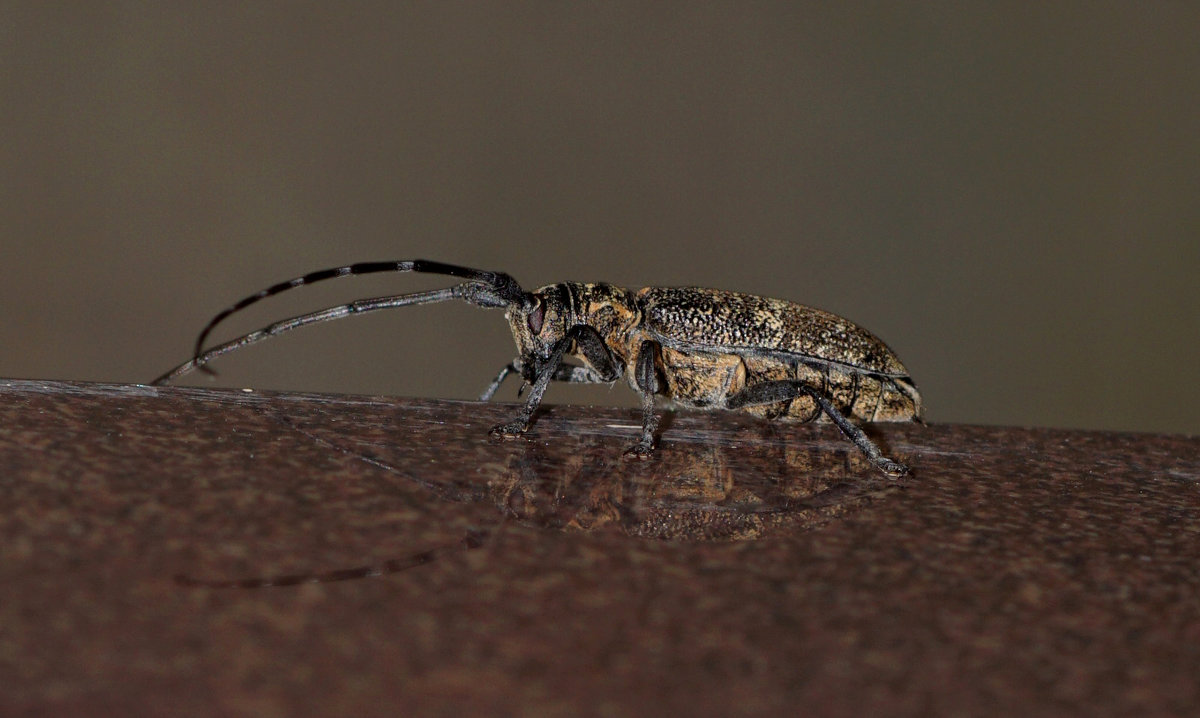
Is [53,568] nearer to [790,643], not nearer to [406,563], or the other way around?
[406,563]

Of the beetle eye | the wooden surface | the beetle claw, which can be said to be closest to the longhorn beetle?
the beetle eye

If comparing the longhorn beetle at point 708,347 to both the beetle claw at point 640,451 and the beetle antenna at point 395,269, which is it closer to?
the beetle antenna at point 395,269

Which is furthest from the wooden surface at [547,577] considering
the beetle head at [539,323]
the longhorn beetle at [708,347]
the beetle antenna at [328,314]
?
the beetle head at [539,323]

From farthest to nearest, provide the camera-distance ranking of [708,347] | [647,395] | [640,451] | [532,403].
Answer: [708,347]
[647,395]
[532,403]
[640,451]

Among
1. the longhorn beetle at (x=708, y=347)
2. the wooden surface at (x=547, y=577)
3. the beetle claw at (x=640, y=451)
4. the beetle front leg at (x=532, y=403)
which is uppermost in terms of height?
the longhorn beetle at (x=708, y=347)

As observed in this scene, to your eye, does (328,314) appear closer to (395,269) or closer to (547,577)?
(395,269)

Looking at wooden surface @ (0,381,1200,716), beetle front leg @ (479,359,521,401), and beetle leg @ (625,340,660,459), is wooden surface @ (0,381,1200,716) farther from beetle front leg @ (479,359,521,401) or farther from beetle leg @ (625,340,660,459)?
beetle front leg @ (479,359,521,401)

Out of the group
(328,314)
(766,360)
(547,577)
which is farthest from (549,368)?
(547,577)
